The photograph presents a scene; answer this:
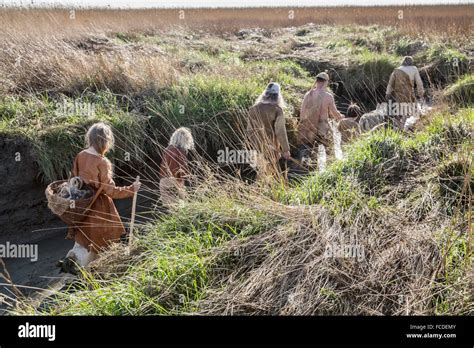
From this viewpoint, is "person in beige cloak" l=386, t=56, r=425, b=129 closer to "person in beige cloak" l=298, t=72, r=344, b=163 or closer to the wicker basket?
"person in beige cloak" l=298, t=72, r=344, b=163

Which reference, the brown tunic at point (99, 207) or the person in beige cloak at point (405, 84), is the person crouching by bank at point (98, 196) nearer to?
the brown tunic at point (99, 207)

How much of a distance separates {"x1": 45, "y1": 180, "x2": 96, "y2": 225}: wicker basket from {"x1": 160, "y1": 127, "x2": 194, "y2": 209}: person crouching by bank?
2.36 ft

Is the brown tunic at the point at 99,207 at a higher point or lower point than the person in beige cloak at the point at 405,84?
lower

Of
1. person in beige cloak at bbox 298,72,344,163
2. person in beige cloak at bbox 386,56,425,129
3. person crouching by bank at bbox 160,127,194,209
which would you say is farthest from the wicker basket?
person in beige cloak at bbox 386,56,425,129

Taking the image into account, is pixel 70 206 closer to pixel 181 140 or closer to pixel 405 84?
pixel 181 140

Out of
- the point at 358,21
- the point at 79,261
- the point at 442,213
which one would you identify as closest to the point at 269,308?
the point at 442,213

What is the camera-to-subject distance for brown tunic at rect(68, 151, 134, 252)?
488 cm

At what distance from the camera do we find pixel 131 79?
9.12m

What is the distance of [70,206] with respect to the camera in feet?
15.8

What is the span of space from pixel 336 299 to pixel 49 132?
5320 mm

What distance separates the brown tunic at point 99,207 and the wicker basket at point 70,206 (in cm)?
7

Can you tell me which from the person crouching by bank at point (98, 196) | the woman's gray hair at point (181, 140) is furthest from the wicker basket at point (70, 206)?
the woman's gray hair at point (181, 140)

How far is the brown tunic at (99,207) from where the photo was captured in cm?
488
